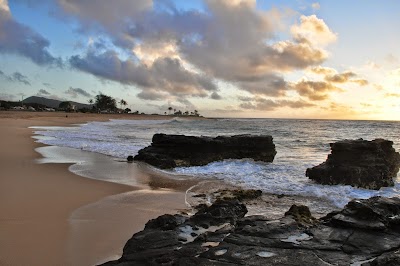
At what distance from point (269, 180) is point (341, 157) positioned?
11.2 feet

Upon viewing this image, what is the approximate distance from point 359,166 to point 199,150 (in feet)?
27.1

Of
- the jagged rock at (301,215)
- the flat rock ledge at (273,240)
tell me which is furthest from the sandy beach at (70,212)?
the jagged rock at (301,215)

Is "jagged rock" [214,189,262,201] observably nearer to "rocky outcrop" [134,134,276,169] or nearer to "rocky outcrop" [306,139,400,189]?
"rocky outcrop" [306,139,400,189]

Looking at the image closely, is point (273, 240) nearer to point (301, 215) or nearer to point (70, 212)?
point (301, 215)

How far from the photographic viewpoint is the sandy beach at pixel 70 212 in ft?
18.4

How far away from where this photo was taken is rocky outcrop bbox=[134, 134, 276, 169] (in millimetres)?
17422

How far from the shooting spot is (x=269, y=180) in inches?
534

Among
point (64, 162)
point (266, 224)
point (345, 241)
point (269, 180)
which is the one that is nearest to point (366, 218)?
point (345, 241)

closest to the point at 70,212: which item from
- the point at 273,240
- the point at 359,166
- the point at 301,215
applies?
the point at 273,240

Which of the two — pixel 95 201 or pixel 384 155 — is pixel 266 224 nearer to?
pixel 95 201

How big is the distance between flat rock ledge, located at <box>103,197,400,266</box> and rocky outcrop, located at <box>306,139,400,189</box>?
276 inches

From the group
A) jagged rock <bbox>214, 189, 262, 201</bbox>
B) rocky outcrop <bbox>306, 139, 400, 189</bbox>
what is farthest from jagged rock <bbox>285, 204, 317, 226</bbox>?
rocky outcrop <bbox>306, 139, 400, 189</bbox>

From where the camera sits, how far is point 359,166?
44.5 ft

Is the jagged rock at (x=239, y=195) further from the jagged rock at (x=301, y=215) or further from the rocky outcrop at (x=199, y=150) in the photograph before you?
the rocky outcrop at (x=199, y=150)
